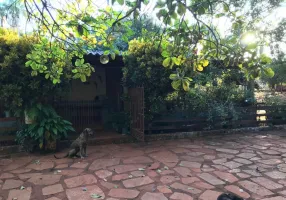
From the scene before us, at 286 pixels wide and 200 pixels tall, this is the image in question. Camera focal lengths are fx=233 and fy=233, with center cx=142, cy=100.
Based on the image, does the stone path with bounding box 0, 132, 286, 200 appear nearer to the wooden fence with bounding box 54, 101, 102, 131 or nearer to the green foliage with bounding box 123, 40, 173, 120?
the green foliage with bounding box 123, 40, 173, 120

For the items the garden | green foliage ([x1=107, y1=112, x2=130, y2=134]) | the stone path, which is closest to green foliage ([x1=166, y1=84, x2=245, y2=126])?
the garden

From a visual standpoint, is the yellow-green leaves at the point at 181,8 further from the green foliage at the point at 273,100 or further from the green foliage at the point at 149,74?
the green foliage at the point at 273,100

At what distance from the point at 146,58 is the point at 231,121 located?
11.8 feet

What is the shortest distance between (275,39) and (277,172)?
6.26 metres

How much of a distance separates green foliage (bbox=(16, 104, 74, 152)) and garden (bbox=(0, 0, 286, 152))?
0.02m

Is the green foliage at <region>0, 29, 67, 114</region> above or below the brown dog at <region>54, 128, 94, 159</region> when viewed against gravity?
above

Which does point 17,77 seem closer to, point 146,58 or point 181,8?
point 146,58

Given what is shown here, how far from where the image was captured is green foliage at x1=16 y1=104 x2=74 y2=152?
5.20 meters

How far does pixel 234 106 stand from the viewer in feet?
25.2

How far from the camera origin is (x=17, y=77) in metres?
4.98

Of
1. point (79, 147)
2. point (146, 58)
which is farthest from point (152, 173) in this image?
point (146, 58)

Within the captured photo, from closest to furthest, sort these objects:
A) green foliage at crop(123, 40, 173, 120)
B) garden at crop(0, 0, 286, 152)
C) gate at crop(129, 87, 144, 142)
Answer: garden at crop(0, 0, 286, 152), gate at crop(129, 87, 144, 142), green foliage at crop(123, 40, 173, 120)

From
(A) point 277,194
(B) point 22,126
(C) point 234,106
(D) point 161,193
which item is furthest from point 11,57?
(C) point 234,106

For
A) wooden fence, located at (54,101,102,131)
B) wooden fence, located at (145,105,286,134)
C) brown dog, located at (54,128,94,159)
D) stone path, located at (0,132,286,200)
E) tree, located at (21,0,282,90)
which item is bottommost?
stone path, located at (0,132,286,200)
